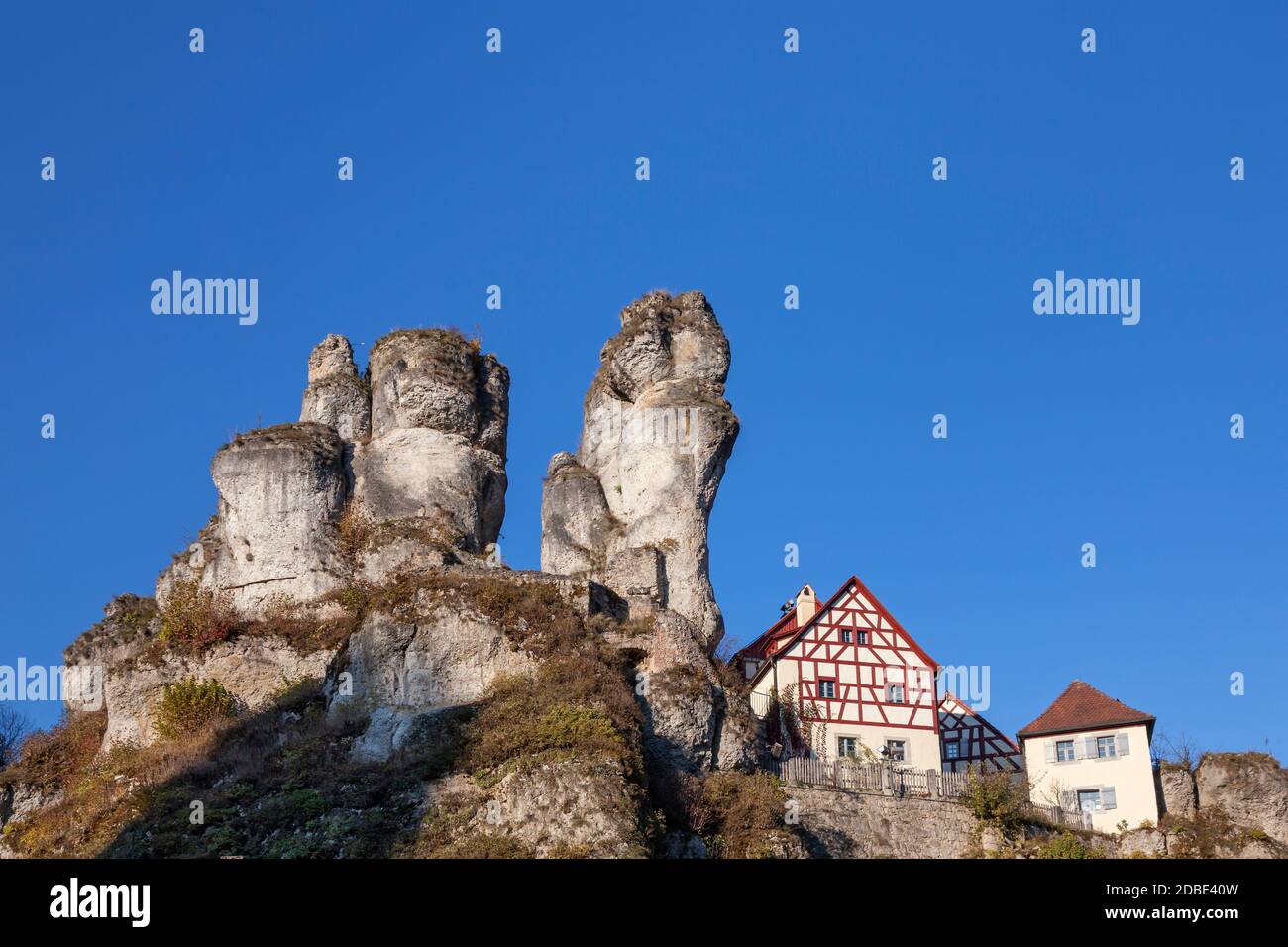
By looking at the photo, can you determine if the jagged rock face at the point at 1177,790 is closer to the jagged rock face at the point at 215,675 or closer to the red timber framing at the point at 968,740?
the red timber framing at the point at 968,740

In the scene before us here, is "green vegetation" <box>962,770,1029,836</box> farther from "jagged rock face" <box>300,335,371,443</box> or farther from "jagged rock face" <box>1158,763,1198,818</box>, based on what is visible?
"jagged rock face" <box>300,335,371,443</box>

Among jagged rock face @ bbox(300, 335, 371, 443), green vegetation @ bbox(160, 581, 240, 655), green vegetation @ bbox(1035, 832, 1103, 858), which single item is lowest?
green vegetation @ bbox(1035, 832, 1103, 858)

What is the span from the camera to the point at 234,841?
115 feet

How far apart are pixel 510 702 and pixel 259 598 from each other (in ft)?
36.7

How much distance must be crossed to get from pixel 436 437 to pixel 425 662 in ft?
36.9

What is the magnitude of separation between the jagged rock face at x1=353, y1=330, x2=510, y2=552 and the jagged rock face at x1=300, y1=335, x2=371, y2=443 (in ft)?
1.41

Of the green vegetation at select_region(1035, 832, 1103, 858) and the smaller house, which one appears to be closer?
the green vegetation at select_region(1035, 832, 1103, 858)

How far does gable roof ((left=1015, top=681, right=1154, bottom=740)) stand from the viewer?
160 feet

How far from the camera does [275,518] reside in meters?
47.6

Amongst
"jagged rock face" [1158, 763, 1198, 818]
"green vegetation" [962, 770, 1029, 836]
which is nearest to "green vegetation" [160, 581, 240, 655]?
"green vegetation" [962, 770, 1029, 836]

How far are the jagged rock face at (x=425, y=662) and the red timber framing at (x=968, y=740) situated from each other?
20144 mm

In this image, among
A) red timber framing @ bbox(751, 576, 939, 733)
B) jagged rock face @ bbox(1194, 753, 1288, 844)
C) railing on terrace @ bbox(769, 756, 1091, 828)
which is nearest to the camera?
railing on terrace @ bbox(769, 756, 1091, 828)
